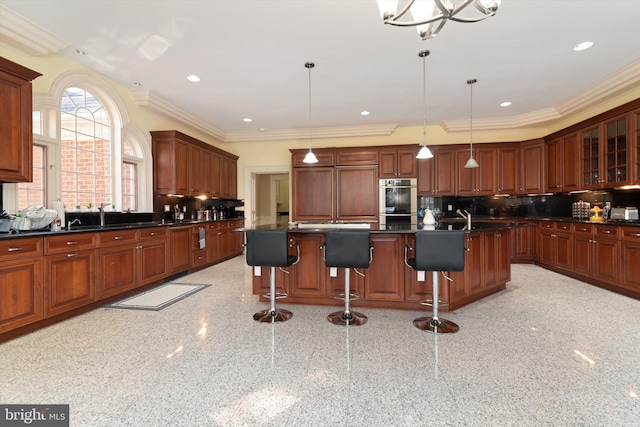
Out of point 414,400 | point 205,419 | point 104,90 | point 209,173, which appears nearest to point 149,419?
point 205,419

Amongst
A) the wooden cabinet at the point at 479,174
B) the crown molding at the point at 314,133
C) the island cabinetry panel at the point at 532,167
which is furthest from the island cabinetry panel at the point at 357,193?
the island cabinetry panel at the point at 532,167

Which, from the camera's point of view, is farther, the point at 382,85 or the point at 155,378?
the point at 382,85

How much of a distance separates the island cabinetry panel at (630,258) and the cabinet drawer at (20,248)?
253 inches

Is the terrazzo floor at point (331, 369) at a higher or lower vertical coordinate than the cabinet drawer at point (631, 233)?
lower

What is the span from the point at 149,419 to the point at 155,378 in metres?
0.43

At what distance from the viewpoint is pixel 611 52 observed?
3623 mm

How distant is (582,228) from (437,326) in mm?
3414

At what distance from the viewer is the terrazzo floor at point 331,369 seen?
5.65ft

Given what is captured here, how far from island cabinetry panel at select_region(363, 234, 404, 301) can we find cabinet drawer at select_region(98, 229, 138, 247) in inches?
116

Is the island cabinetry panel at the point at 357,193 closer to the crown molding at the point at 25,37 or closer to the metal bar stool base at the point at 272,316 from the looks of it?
the metal bar stool base at the point at 272,316

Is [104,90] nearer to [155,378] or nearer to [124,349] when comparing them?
[124,349]

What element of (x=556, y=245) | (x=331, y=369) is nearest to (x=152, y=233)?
(x=331, y=369)

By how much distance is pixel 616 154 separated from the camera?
4367mm
